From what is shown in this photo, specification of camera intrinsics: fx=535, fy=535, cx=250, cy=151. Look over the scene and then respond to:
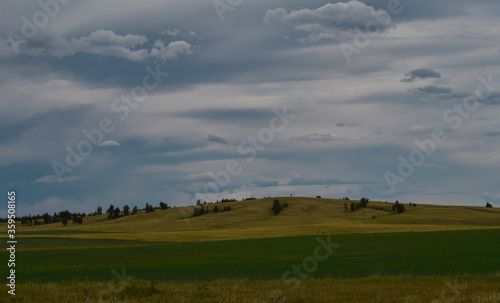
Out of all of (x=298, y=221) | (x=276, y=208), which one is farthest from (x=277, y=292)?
(x=276, y=208)

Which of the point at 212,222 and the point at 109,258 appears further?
the point at 212,222

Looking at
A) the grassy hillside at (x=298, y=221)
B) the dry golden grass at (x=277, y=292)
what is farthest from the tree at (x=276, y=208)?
the dry golden grass at (x=277, y=292)

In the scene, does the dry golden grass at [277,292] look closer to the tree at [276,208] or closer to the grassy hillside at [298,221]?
the grassy hillside at [298,221]

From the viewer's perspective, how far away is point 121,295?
59.9 feet

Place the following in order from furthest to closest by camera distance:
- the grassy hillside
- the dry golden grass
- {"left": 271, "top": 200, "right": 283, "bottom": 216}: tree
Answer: {"left": 271, "top": 200, "right": 283, "bottom": 216}: tree < the grassy hillside < the dry golden grass

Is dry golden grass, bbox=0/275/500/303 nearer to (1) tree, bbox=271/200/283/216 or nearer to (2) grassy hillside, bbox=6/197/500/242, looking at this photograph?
(2) grassy hillside, bbox=6/197/500/242

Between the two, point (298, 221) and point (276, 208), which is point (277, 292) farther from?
point (276, 208)

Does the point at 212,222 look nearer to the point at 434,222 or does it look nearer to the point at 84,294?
the point at 434,222

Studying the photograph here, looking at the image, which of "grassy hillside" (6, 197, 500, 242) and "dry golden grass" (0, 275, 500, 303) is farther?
"grassy hillside" (6, 197, 500, 242)

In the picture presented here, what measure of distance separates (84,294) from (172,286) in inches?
140

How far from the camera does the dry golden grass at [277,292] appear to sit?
17234 mm

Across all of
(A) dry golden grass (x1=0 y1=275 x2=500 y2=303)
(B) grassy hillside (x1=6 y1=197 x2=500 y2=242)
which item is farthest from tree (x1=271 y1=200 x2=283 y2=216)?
(A) dry golden grass (x1=0 y1=275 x2=500 y2=303)

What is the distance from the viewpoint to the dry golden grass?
17234 mm

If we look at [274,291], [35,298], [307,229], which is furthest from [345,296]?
[307,229]
